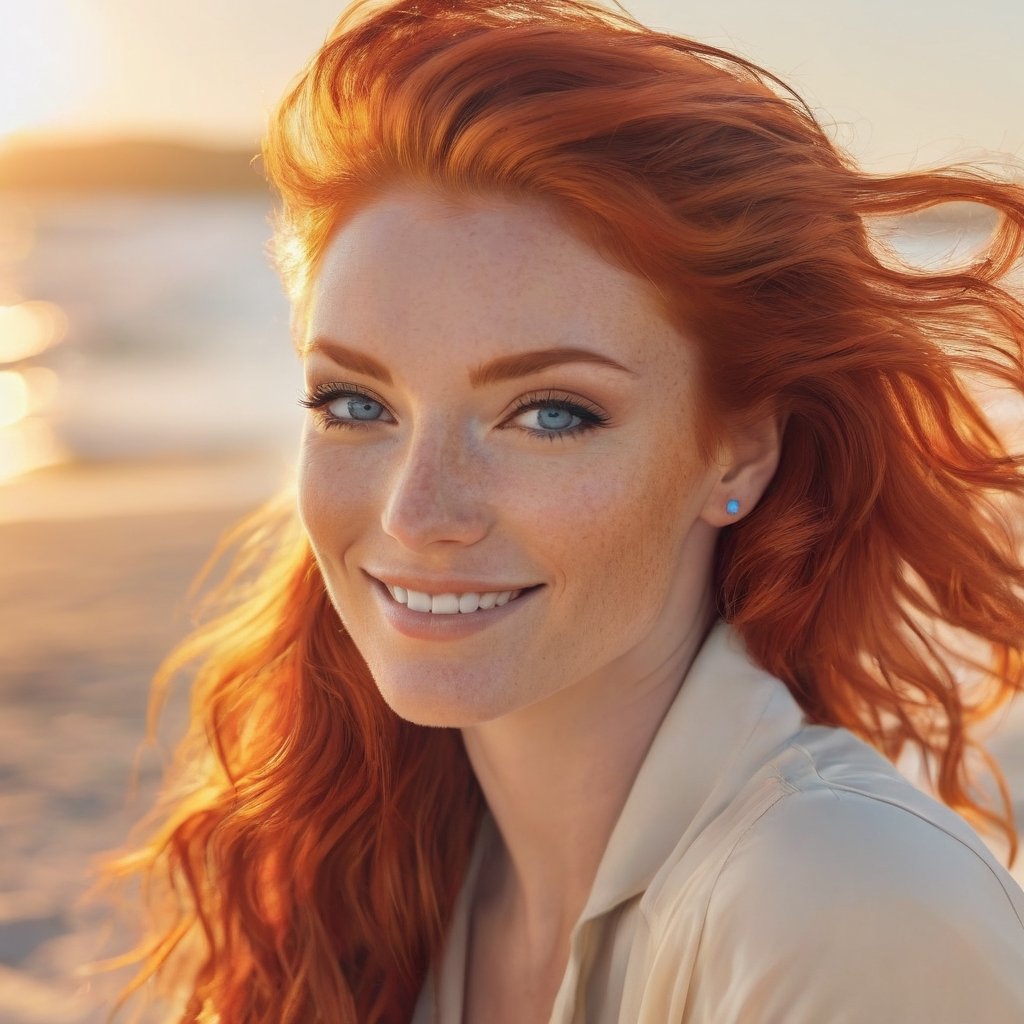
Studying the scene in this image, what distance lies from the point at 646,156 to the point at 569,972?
4.15 ft

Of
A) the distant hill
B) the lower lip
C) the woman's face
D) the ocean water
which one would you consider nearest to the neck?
the woman's face

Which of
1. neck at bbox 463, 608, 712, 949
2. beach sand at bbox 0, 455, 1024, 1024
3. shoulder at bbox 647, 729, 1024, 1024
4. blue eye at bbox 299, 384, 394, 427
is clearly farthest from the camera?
beach sand at bbox 0, 455, 1024, 1024

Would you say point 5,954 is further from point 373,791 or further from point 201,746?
point 373,791

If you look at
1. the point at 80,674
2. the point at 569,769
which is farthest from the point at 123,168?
the point at 569,769

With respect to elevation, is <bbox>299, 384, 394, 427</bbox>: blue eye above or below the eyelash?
below

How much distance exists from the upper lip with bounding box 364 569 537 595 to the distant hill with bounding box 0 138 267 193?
27.6 meters

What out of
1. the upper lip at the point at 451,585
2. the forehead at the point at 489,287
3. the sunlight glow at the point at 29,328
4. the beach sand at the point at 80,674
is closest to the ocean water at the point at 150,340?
the sunlight glow at the point at 29,328

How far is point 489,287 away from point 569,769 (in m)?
0.86

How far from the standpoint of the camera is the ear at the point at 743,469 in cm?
235

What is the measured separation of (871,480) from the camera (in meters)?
2.41

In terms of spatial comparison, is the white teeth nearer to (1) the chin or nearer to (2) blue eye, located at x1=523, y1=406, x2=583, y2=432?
(1) the chin

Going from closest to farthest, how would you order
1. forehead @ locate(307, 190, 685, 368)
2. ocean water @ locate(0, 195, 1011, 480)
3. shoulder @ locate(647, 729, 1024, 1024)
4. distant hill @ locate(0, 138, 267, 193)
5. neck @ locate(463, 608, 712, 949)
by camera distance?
shoulder @ locate(647, 729, 1024, 1024) < forehead @ locate(307, 190, 685, 368) < neck @ locate(463, 608, 712, 949) < ocean water @ locate(0, 195, 1011, 480) < distant hill @ locate(0, 138, 267, 193)

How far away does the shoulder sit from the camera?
68.8 inches

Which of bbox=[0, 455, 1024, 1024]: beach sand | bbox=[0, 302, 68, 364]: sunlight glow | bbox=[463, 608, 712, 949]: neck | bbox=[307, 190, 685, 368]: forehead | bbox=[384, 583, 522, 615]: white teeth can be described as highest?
bbox=[307, 190, 685, 368]: forehead
